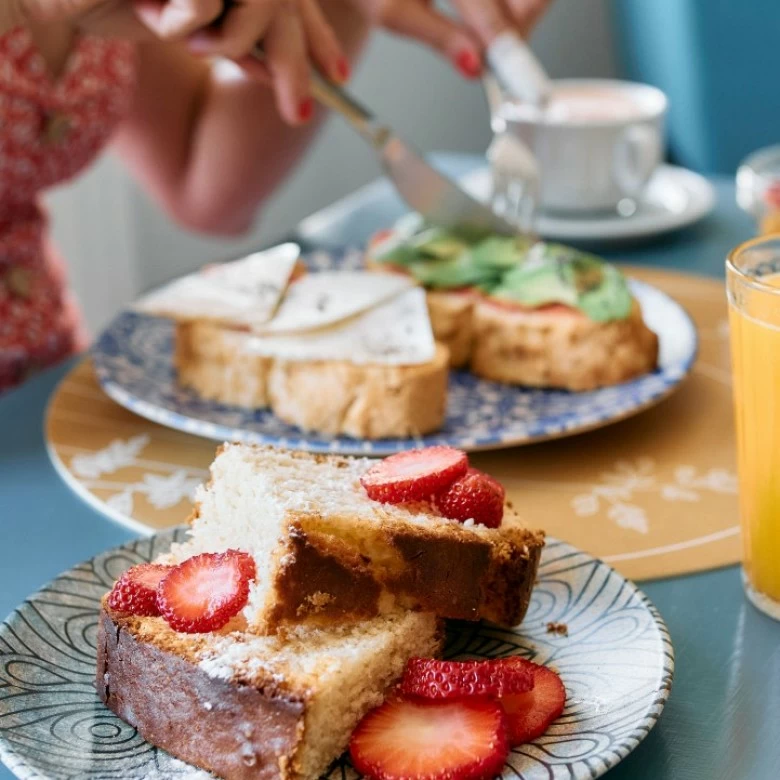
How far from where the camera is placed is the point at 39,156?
1827 mm

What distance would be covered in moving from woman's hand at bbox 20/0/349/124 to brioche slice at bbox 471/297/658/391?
1.22ft

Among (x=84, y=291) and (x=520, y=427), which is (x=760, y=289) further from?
(x=84, y=291)

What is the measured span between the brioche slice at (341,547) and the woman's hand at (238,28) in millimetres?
629

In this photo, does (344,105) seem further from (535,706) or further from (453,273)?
(535,706)

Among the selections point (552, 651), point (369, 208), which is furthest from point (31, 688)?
point (369, 208)

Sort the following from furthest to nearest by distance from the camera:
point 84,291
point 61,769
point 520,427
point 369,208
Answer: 1. point 84,291
2. point 369,208
3. point 520,427
4. point 61,769

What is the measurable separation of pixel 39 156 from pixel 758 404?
4.01 ft

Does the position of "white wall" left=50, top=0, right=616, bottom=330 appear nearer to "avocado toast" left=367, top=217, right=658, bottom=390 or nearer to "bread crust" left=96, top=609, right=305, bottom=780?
"avocado toast" left=367, top=217, right=658, bottom=390

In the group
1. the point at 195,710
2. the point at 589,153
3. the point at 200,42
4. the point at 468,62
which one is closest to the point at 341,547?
the point at 195,710

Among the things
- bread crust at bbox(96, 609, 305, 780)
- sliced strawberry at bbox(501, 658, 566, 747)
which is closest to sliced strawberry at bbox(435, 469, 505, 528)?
sliced strawberry at bbox(501, 658, 566, 747)

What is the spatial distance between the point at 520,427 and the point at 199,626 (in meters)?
0.57

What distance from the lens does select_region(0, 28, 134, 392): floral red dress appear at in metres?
1.76

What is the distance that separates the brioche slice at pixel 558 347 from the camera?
4.98 feet

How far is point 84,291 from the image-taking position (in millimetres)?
3367
